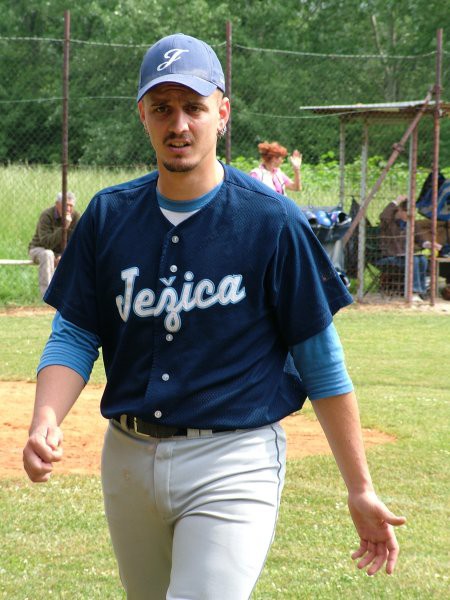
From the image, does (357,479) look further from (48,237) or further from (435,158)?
(435,158)

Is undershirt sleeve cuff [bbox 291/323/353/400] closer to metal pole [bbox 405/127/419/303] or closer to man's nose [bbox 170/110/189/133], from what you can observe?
man's nose [bbox 170/110/189/133]

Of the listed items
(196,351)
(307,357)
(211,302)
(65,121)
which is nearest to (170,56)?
(211,302)

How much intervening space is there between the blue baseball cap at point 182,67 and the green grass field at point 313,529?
97.8 inches

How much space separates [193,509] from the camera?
107 inches

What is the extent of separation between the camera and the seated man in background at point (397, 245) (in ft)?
52.4

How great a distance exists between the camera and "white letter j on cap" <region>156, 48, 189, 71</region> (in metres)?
2.72

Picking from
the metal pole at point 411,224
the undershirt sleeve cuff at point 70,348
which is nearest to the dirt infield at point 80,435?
the undershirt sleeve cuff at point 70,348

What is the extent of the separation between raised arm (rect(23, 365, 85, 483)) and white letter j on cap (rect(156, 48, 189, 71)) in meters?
0.84

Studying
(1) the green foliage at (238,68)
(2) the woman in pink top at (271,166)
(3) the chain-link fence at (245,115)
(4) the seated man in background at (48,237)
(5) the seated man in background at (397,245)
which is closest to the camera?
(2) the woman in pink top at (271,166)

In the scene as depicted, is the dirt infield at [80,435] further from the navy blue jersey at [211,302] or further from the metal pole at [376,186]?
the metal pole at [376,186]

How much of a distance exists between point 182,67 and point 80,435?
5137 millimetres

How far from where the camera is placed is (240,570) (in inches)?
103

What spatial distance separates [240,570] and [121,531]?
1.35ft

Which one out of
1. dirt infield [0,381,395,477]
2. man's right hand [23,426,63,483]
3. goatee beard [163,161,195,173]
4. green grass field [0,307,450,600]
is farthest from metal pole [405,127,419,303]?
man's right hand [23,426,63,483]
